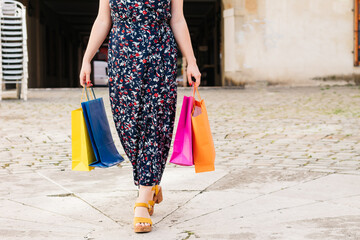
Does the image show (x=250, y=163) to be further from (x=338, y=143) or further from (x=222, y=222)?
(x=222, y=222)

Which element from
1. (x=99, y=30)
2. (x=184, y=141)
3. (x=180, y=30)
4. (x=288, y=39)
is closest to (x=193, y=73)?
(x=180, y=30)

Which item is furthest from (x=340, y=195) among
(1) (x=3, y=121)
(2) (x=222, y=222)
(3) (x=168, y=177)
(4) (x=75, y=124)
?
(1) (x=3, y=121)

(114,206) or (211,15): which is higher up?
(211,15)

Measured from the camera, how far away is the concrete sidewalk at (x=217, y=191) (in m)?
3.21

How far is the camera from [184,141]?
3385mm

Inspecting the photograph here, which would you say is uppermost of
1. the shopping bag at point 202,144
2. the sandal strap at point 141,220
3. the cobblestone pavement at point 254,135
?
the shopping bag at point 202,144

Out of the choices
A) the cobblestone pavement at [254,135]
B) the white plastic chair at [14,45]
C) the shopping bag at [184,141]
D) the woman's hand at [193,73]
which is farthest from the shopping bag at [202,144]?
the white plastic chair at [14,45]

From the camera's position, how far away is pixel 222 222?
3.32 m

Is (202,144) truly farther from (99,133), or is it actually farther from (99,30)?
(99,30)

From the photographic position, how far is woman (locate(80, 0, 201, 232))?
332 centimetres

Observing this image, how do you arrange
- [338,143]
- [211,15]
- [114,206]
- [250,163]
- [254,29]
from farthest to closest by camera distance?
[211,15] → [254,29] → [338,143] → [250,163] → [114,206]

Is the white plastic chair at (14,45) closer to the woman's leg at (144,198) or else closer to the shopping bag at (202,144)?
the woman's leg at (144,198)

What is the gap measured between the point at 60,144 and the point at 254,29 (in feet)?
Result: 42.0

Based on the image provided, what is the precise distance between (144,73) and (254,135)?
411cm
